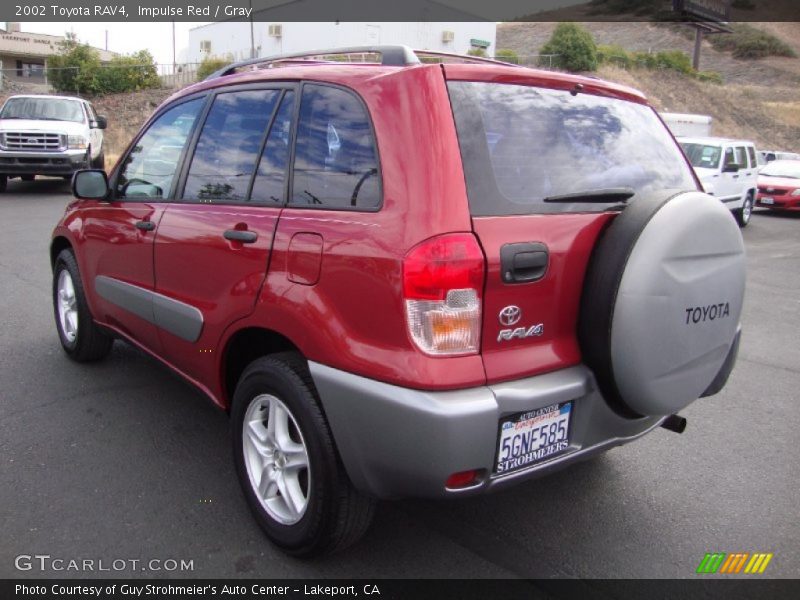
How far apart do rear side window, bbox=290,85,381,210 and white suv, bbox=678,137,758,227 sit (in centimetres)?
1239

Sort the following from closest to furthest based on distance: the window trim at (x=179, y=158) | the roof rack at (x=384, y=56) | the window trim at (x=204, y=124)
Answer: the roof rack at (x=384, y=56) → the window trim at (x=204, y=124) → the window trim at (x=179, y=158)

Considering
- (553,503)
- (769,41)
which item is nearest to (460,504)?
(553,503)

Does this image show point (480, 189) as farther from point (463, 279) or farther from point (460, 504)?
point (460, 504)

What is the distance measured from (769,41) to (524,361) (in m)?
89.8

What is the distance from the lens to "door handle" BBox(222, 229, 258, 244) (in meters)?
2.67

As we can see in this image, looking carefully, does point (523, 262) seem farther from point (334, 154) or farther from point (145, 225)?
point (145, 225)

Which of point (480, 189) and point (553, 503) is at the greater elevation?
point (480, 189)

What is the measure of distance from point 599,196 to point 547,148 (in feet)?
0.87

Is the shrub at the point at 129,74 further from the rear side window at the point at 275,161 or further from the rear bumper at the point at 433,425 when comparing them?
the rear bumper at the point at 433,425

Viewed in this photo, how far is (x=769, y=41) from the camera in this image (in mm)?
76250

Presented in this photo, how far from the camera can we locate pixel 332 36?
160 ft

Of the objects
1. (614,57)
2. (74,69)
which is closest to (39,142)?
(74,69)

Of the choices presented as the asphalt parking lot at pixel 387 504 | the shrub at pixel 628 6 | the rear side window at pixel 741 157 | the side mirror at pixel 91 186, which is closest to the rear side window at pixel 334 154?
the asphalt parking lot at pixel 387 504

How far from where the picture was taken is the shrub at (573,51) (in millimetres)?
42281
